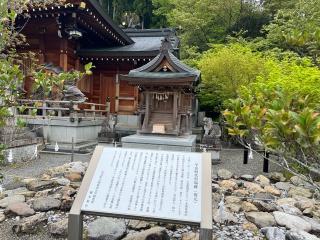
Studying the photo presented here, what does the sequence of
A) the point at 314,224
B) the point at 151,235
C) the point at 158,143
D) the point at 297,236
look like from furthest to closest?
1. the point at 158,143
2. the point at 314,224
3. the point at 297,236
4. the point at 151,235

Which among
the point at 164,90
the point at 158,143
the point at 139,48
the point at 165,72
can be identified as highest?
the point at 139,48

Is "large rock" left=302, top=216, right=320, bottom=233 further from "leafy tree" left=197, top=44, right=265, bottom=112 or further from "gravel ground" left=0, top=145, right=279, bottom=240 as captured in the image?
"leafy tree" left=197, top=44, right=265, bottom=112

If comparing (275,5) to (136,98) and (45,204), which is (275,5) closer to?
(136,98)

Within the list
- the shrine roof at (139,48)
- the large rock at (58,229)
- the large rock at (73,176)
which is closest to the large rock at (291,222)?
the large rock at (58,229)

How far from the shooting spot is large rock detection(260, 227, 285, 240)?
4266 millimetres

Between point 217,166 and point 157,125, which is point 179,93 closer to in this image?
point 157,125

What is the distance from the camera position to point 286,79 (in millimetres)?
9828

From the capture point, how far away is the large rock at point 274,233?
14.0ft

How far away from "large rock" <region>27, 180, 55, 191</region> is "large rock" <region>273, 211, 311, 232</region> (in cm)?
437

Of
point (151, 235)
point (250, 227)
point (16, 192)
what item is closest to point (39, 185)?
point (16, 192)

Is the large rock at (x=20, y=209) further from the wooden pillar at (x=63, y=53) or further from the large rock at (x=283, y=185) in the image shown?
the wooden pillar at (x=63, y=53)

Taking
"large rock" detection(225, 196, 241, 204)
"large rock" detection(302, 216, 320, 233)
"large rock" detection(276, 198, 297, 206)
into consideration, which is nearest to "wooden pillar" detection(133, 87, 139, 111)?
"large rock" detection(225, 196, 241, 204)

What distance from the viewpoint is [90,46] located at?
52.0ft

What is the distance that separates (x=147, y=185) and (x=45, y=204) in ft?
7.85
